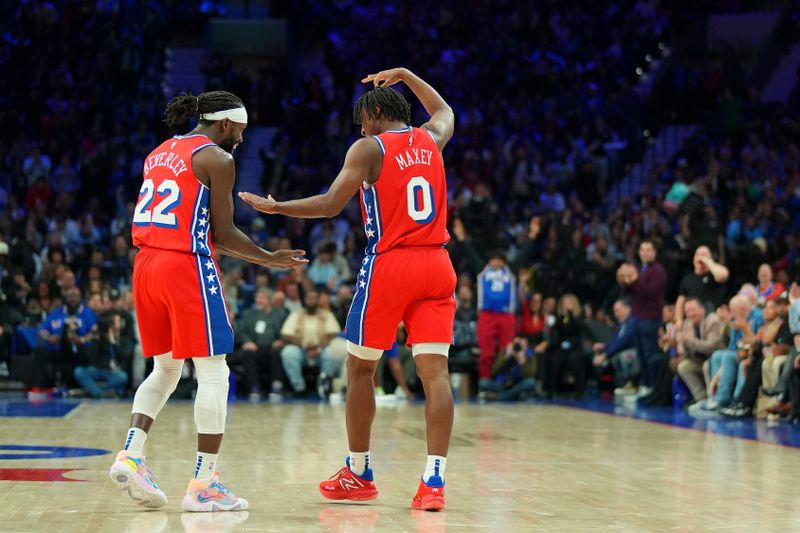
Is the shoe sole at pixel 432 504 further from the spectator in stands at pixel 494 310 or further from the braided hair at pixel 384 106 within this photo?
the spectator in stands at pixel 494 310

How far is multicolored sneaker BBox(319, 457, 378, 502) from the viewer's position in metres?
5.98

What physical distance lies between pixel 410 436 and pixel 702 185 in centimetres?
964

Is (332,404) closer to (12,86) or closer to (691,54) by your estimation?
(12,86)

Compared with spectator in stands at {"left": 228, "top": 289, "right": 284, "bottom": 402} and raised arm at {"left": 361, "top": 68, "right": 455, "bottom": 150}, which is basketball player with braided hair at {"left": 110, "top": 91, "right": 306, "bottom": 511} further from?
spectator in stands at {"left": 228, "top": 289, "right": 284, "bottom": 402}

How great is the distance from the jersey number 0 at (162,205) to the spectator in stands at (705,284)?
335 inches

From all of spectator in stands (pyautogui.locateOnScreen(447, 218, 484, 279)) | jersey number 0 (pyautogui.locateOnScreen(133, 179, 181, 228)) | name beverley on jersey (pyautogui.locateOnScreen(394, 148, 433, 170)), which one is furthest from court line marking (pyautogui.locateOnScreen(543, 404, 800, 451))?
jersey number 0 (pyautogui.locateOnScreen(133, 179, 181, 228))

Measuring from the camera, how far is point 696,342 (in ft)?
42.3

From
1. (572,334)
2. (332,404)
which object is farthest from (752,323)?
(332,404)

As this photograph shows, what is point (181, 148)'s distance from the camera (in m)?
5.77

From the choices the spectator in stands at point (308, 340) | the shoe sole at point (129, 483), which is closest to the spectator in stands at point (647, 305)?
the spectator in stands at point (308, 340)

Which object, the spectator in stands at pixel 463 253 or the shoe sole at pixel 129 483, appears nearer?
the shoe sole at pixel 129 483

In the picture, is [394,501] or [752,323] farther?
[752,323]

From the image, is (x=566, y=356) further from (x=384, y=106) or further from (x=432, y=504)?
(x=432, y=504)

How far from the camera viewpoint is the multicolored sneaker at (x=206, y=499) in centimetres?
556
